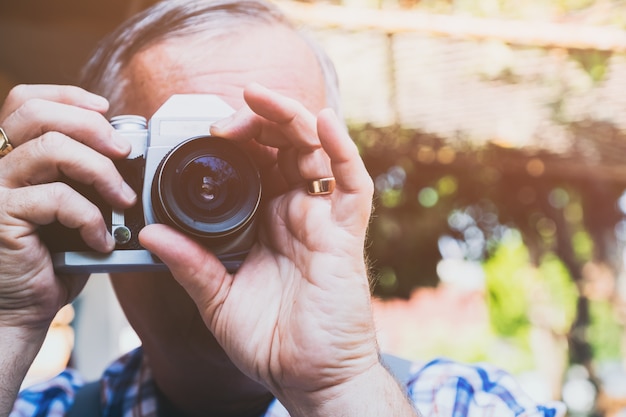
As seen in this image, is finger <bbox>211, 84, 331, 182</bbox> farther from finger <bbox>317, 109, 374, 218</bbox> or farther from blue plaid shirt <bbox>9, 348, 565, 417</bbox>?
blue plaid shirt <bbox>9, 348, 565, 417</bbox>

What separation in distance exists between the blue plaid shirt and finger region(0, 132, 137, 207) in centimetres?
47

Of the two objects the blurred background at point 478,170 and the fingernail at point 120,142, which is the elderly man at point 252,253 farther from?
the blurred background at point 478,170

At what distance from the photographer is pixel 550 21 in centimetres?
288

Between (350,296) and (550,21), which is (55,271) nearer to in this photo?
(350,296)

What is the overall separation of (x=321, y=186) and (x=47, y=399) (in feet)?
2.44

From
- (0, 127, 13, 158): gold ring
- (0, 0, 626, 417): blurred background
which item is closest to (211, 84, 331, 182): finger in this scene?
(0, 127, 13, 158): gold ring

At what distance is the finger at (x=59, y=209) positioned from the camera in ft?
3.14

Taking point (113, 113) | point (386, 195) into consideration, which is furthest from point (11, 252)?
point (386, 195)

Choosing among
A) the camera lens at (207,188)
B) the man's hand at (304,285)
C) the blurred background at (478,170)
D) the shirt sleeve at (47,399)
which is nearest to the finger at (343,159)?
the man's hand at (304,285)

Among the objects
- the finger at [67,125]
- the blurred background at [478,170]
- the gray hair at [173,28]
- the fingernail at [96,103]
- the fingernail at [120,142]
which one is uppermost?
the gray hair at [173,28]

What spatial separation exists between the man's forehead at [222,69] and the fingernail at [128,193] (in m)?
0.27

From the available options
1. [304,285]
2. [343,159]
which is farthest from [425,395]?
[343,159]

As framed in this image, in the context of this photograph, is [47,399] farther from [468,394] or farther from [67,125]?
[468,394]

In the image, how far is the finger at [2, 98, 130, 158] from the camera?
0.99 meters
